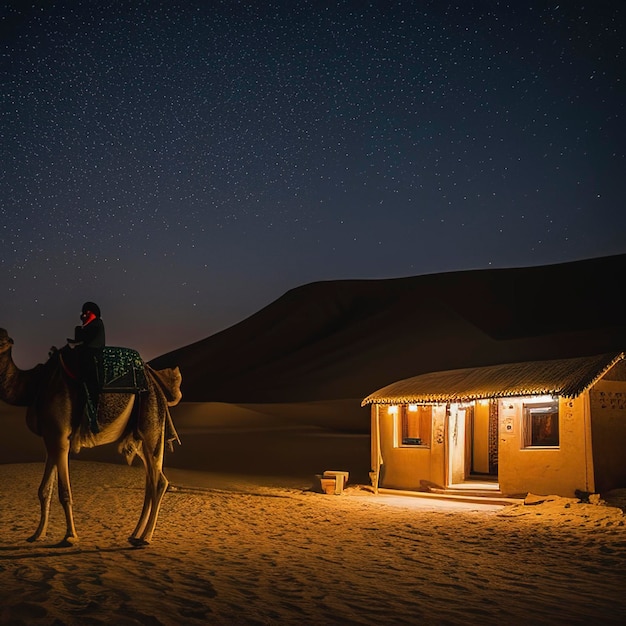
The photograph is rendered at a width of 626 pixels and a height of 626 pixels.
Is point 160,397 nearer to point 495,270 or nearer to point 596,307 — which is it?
point 596,307

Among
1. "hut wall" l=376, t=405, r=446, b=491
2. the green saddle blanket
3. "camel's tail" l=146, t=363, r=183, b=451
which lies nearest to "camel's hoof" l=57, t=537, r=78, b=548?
"camel's tail" l=146, t=363, r=183, b=451

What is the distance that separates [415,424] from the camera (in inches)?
777

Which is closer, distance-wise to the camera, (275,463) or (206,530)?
(206,530)

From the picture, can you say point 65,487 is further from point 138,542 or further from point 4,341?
point 4,341

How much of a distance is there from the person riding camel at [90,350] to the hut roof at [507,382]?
30.7ft

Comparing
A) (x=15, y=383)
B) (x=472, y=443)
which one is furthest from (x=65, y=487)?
(x=472, y=443)

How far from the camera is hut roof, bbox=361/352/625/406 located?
1434cm

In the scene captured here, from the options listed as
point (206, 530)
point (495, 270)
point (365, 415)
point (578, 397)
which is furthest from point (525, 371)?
point (495, 270)

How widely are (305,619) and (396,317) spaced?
77.1 meters

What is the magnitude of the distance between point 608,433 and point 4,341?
38.8ft

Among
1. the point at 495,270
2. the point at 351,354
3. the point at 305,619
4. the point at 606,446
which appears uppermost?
the point at 495,270

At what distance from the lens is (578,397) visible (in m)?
14.6

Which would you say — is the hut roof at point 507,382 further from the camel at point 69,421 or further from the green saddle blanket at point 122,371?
the green saddle blanket at point 122,371

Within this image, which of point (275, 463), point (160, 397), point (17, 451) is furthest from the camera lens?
point (17, 451)
